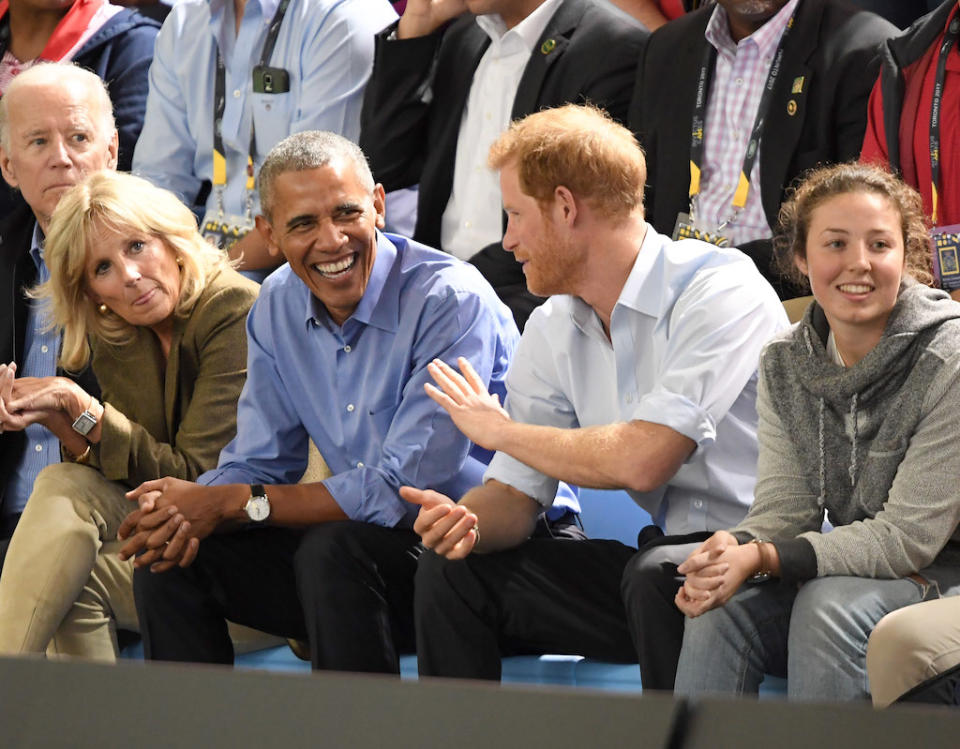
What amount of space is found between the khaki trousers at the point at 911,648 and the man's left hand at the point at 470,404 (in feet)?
2.57

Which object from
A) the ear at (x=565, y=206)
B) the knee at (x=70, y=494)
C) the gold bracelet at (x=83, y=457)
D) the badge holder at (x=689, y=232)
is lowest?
the knee at (x=70, y=494)

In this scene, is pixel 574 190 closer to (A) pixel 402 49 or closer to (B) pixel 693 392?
(B) pixel 693 392

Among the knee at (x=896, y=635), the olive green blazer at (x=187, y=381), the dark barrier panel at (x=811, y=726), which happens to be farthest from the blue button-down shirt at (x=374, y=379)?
the dark barrier panel at (x=811, y=726)

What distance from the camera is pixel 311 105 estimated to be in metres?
3.94

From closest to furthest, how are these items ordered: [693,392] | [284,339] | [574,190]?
1. [693,392]
2. [574,190]
3. [284,339]

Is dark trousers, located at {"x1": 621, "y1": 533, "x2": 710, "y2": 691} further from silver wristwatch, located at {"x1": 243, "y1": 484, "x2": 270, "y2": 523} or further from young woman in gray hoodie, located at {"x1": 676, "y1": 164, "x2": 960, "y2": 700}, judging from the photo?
silver wristwatch, located at {"x1": 243, "y1": 484, "x2": 270, "y2": 523}

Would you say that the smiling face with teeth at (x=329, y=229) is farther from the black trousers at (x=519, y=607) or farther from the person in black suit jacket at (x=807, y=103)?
the person in black suit jacket at (x=807, y=103)

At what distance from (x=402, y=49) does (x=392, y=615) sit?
1.70 metres

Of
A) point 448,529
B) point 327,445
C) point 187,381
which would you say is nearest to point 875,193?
point 448,529

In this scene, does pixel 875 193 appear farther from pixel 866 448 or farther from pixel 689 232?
pixel 689 232

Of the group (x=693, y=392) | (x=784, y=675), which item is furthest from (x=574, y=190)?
(x=784, y=675)

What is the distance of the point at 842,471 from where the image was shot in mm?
2354

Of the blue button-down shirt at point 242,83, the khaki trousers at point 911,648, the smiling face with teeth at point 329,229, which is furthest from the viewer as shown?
the blue button-down shirt at point 242,83

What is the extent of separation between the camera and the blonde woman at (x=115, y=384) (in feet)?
9.53
